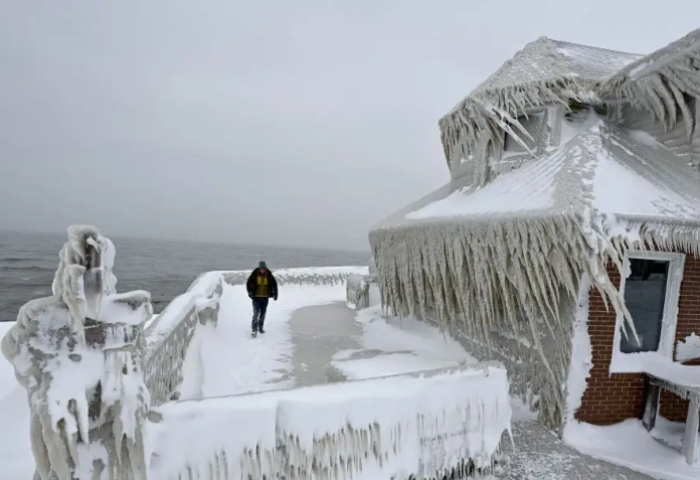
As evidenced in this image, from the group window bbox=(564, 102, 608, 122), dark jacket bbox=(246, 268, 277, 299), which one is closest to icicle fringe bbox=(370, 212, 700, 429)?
window bbox=(564, 102, 608, 122)

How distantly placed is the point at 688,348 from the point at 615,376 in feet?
4.43

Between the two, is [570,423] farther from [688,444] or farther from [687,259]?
[687,259]

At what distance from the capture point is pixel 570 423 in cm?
505

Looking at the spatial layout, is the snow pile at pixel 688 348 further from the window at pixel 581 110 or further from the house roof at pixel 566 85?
the window at pixel 581 110

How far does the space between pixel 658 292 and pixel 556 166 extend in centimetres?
233

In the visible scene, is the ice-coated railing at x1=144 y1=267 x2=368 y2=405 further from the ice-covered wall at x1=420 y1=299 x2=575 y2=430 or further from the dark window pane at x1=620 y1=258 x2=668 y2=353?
the dark window pane at x1=620 y1=258 x2=668 y2=353

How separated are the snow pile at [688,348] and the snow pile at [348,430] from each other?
3.41 m

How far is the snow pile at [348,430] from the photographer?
9.89 feet

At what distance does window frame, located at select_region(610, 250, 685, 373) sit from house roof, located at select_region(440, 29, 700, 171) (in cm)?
203

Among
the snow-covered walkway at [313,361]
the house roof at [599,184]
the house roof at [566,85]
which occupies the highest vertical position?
the house roof at [566,85]

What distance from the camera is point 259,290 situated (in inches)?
351

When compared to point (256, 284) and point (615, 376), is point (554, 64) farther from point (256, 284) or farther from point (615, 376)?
point (256, 284)

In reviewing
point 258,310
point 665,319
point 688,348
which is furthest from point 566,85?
point 258,310

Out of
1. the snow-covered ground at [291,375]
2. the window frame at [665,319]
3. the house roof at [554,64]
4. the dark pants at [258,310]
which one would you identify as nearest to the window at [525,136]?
the house roof at [554,64]
